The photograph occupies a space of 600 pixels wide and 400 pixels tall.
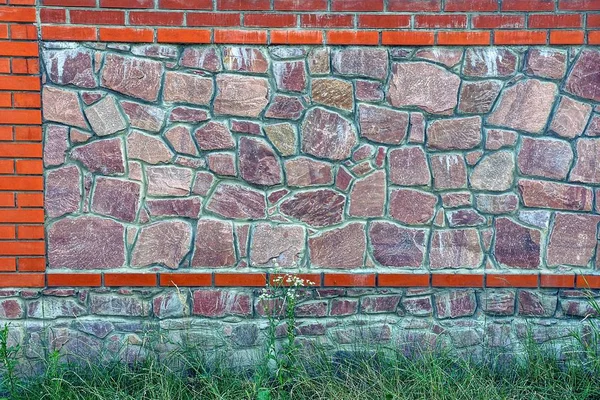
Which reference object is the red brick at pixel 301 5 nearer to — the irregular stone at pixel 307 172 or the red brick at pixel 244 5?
the red brick at pixel 244 5

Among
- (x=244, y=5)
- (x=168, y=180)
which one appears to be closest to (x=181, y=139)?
(x=168, y=180)

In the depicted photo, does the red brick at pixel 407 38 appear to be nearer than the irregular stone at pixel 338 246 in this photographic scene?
Yes

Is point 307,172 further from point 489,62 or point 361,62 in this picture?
point 489,62

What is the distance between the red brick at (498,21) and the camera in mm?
3885

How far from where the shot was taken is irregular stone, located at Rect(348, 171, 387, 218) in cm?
400

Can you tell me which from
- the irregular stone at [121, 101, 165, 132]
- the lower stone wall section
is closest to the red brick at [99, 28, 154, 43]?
the irregular stone at [121, 101, 165, 132]

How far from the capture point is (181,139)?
3.95m

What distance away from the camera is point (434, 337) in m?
4.08

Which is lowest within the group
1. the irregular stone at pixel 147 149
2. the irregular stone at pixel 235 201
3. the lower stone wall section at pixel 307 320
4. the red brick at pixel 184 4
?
the lower stone wall section at pixel 307 320

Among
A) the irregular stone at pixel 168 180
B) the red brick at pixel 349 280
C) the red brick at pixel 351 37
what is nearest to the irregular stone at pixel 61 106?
the irregular stone at pixel 168 180

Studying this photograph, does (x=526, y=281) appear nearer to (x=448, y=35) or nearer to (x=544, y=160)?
(x=544, y=160)

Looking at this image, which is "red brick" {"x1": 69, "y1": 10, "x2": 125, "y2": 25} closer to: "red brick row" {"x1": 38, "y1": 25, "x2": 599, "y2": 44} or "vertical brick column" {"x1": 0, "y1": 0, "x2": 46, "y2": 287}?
"red brick row" {"x1": 38, "y1": 25, "x2": 599, "y2": 44}

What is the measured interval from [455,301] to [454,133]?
3.39 feet

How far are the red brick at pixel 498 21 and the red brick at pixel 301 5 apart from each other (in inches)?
35.6
